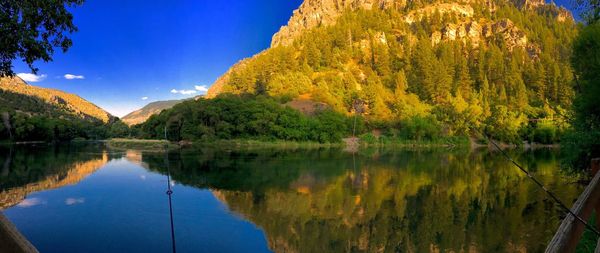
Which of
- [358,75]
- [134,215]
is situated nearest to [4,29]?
[134,215]

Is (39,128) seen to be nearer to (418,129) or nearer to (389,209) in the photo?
(418,129)

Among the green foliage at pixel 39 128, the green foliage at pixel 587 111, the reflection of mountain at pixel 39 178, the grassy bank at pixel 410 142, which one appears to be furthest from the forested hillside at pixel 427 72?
the green foliage at pixel 587 111

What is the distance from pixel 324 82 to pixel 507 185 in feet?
326

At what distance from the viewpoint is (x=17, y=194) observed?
22.5 m

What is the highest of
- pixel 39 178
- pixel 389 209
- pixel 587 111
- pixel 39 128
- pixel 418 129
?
pixel 39 128

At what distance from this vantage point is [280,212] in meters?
19.1

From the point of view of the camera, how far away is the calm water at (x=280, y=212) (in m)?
14.3

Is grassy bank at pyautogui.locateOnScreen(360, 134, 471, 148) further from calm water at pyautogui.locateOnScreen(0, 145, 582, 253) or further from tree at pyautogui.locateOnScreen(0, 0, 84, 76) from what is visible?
tree at pyautogui.locateOnScreen(0, 0, 84, 76)

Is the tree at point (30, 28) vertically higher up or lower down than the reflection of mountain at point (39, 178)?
higher up

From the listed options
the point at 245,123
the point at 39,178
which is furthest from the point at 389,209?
the point at 245,123

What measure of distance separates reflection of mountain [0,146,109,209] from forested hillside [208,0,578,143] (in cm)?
8025

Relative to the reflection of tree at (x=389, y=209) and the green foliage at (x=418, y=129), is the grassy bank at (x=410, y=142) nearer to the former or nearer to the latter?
the green foliage at (x=418, y=129)

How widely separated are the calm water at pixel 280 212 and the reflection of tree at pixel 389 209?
60 millimetres

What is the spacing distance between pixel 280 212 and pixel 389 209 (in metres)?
5.86
